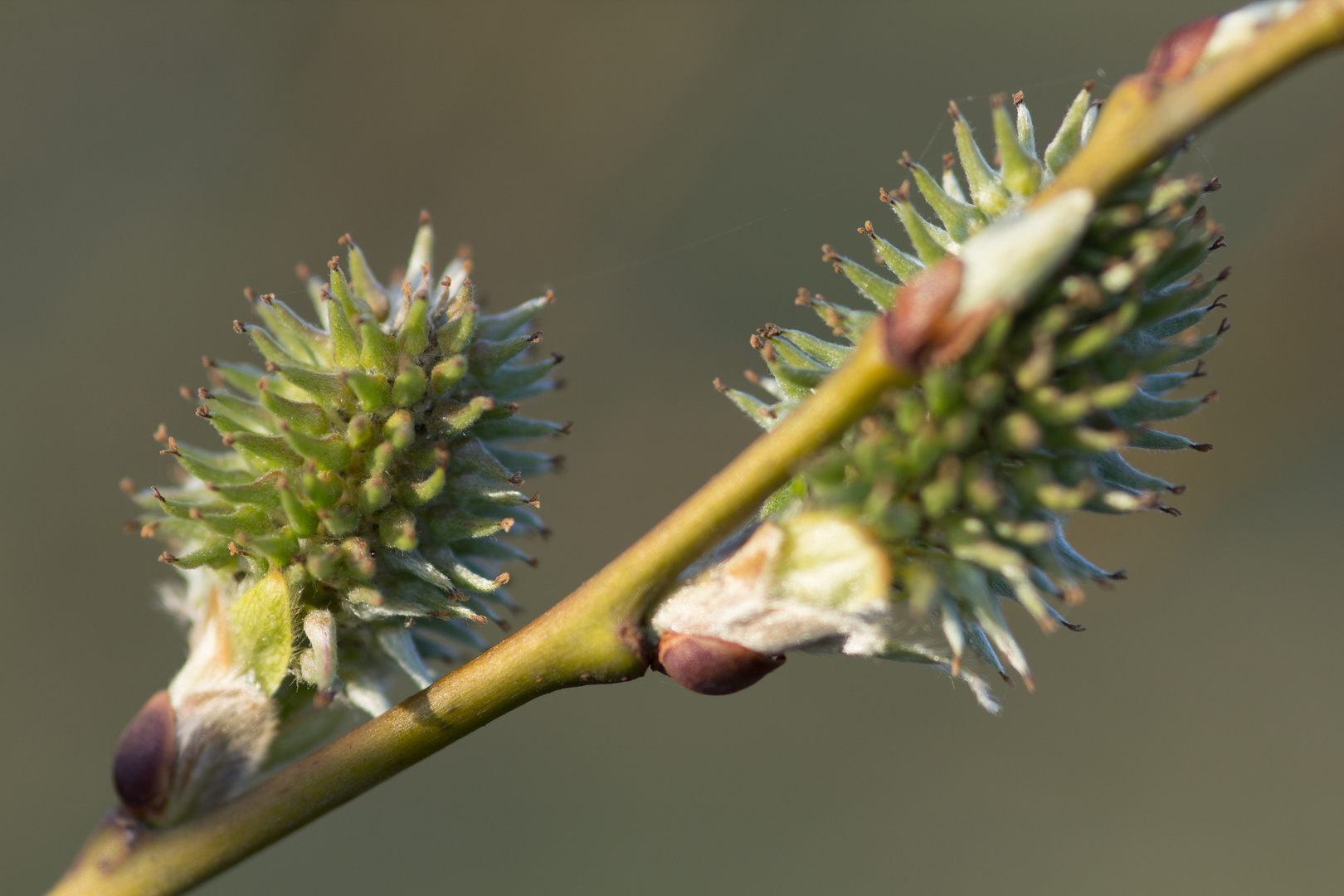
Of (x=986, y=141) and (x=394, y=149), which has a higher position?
(x=394, y=149)

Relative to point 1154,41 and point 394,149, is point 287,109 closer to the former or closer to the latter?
point 394,149

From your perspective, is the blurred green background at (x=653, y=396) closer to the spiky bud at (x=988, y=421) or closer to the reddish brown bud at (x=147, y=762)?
the reddish brown bud at (x=147, y=762)

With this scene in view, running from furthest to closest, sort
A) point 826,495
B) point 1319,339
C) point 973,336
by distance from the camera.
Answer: point 1319,339, point 826,495, point 973,336

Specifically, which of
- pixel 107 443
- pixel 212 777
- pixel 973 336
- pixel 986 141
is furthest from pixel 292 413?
pixel 107 443

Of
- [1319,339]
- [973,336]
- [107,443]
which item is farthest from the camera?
[107,443]

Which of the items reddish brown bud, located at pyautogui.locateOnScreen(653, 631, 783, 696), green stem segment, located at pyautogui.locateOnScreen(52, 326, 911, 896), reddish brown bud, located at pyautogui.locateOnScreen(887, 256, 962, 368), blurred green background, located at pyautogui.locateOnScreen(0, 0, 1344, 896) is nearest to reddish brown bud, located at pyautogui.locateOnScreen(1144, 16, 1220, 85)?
reddish brown bud, located at pyautogui.locateOnScreen(887, 256, 962, 368)

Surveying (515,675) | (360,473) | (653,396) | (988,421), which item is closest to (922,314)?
(988,421)

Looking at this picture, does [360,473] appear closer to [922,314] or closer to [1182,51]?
[922,314]
